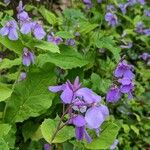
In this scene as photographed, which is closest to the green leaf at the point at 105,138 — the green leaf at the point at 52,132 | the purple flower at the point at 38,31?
the green leaf at the point at 52,132

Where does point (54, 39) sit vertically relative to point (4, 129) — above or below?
above

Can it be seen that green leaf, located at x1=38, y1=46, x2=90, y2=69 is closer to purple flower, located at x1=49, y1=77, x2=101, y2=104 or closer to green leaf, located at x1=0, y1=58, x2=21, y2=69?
green leaf, located at x1=0, y1=58, x2=21, y2=69

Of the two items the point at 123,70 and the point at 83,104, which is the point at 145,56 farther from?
the point at 83,104

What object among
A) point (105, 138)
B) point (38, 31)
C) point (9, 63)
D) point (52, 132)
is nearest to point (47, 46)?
point (38, 31)

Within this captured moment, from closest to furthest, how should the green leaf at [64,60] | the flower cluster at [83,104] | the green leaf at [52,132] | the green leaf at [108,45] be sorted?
1. the flower cluster at [83,104]
2. the green leaf at [52,132]
3. the green leaf at [64,60]
4. the green leaf at [108,45]

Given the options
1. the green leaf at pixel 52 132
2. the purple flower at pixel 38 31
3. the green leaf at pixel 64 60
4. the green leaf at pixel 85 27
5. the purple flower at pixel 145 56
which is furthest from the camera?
the purple flower at pixel 145 56

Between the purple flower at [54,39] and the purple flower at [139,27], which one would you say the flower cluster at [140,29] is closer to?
the purple flower at [139,27]

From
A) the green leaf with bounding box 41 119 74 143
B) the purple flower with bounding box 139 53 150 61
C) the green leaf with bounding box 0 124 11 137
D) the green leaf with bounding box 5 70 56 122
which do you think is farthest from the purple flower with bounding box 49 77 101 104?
the purple flower with bounding box 139 53 150 61
